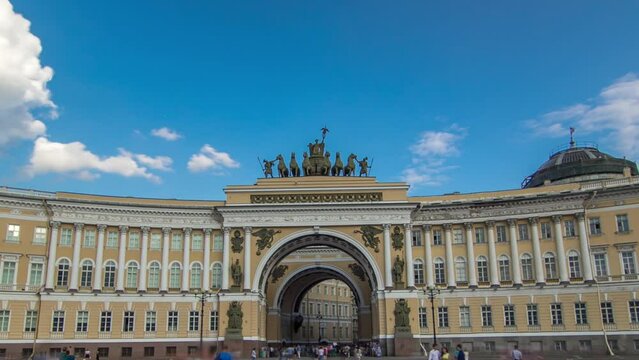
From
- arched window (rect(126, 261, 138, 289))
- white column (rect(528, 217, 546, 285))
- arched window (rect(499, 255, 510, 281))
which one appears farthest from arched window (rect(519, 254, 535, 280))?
arched window (rect(126, 261, 138, 289))

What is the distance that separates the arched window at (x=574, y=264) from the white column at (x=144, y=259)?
4049cm

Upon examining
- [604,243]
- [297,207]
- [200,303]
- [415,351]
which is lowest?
[415,351]

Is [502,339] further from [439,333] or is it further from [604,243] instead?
[604,243]

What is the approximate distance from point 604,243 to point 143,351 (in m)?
43.9

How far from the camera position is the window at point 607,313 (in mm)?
53344

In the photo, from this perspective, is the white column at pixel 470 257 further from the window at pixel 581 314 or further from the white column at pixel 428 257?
the window at pixel 581 314

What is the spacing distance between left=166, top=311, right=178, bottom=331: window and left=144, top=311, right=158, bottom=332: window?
1.22 metres

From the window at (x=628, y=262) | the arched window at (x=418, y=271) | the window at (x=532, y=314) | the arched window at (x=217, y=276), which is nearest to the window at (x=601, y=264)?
the window at (x=628, y=262)

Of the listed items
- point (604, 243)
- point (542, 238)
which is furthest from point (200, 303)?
point (604, 243)

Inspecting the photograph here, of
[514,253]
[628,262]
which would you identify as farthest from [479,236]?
[628,262]

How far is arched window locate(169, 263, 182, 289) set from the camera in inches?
2320

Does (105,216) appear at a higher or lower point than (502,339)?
higher

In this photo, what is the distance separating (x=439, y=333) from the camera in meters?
57.9

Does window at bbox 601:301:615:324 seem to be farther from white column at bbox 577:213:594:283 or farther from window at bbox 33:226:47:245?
window at bbox 33:226:47:245
